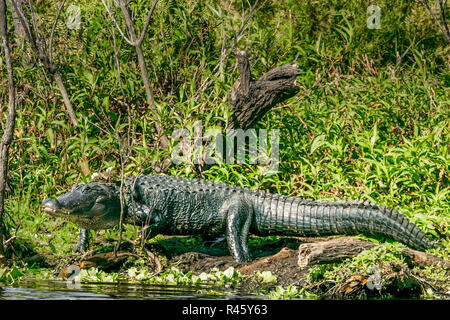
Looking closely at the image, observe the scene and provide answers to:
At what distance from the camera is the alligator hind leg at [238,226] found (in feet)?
21.8

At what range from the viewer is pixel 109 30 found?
30.1ft

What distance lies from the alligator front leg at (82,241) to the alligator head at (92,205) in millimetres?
147

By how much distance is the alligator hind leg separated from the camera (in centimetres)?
664

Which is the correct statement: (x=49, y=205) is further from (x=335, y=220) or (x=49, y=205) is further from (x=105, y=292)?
(x=335, y=220)

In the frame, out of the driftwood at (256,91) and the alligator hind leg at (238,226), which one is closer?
the alligator hind leg at (238,226)

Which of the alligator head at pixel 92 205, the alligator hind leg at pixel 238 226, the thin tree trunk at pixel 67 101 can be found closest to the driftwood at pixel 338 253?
the alligator hind leg at pixel 238 226

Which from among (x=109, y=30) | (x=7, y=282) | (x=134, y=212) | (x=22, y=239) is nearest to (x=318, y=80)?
(x=109, y=30)

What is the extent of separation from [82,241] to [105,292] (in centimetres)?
168

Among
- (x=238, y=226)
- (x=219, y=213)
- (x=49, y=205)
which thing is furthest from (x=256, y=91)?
(x=49, y=205)

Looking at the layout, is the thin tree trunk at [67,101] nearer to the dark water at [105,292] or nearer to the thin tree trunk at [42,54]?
the thin tree trunk at [42,54]

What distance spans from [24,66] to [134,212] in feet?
10.9

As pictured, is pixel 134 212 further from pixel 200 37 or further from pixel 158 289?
pixel 200 37

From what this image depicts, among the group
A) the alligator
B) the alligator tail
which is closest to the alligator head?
the alligator

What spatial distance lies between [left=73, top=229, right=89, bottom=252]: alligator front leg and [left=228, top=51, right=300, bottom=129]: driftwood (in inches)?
98.3
